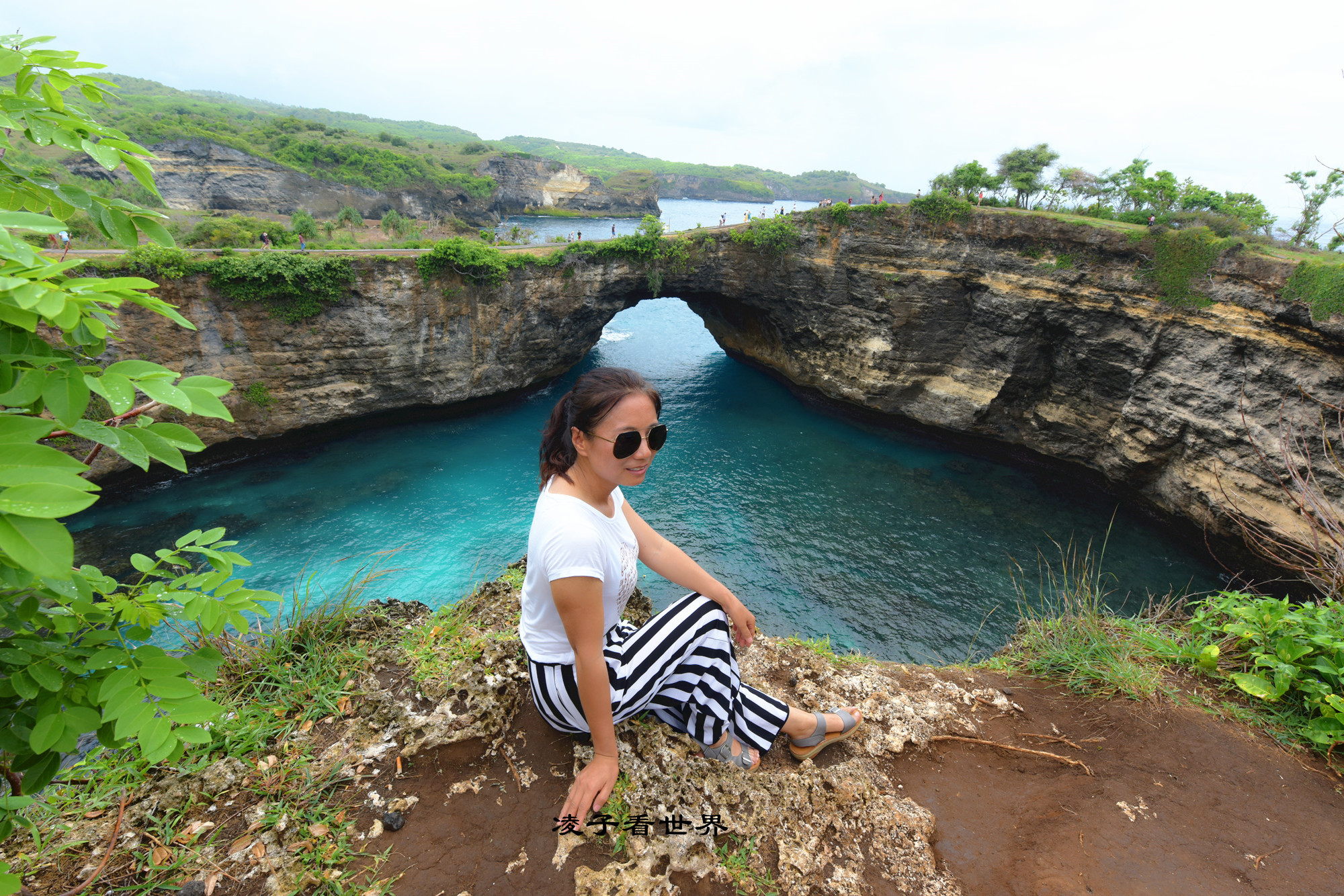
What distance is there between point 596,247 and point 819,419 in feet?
35.1

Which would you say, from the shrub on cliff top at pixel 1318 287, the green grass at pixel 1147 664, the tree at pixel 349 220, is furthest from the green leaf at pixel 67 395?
the tree at pixel 349 220

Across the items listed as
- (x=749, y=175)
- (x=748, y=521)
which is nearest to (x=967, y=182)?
(x=748, y=521)

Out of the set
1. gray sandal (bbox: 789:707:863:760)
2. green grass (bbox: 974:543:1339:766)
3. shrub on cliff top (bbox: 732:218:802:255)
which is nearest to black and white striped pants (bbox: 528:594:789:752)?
gray sandal (bbox: 789:707:863:760)

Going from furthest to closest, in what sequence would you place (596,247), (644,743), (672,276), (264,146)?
1. (264,146)
2. (672,276)
3. (596,247)
4. (644,743)

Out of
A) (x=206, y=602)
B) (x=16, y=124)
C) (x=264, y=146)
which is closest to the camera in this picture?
(x=16, y=124)

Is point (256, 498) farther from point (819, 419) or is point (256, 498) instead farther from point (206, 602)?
point (819, 419)

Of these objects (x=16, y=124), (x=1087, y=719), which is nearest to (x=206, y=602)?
(x=16, y=124)

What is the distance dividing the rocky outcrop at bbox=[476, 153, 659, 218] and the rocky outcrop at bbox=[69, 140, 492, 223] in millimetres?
17328

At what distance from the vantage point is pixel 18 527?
0.96 meters

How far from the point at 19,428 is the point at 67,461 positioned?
5.5 inches

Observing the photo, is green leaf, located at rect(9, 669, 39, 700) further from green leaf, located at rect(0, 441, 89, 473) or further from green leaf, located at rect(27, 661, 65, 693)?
green leaf, located at rect(0, 441, 89, 473)

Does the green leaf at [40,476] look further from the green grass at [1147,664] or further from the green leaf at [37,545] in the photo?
the green grass at [1147,664]

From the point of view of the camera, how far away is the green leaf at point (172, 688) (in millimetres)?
1408

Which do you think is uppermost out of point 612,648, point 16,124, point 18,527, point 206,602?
point 16,124
